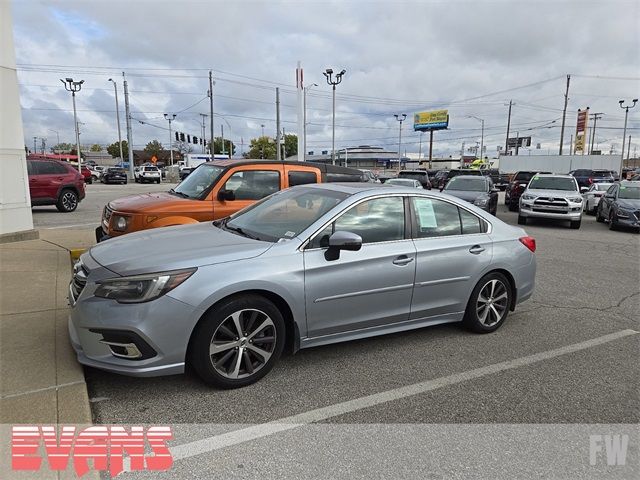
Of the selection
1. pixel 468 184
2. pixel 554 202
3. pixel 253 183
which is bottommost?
pixel 554 202

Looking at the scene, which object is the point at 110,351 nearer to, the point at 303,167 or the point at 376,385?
the point at 376,385

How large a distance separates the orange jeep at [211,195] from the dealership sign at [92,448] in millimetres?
3459

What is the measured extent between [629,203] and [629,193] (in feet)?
4.04

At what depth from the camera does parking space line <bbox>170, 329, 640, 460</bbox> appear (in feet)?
9.68

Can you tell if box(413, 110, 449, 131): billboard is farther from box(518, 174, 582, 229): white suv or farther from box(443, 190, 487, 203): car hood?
box(443, 190, 487, 203): car hood

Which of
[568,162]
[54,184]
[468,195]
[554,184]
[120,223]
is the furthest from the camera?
[568,162]

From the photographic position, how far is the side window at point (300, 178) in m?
7.24

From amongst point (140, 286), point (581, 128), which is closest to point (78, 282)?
point (140, 286)

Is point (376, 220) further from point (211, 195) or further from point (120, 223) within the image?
point (120, 223)

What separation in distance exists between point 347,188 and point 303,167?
281cm

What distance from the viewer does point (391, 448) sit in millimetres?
2986

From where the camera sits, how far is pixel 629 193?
15.4 meters

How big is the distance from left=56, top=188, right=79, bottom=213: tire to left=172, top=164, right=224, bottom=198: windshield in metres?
10.1

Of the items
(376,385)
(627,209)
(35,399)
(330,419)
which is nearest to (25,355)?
(35,399)
